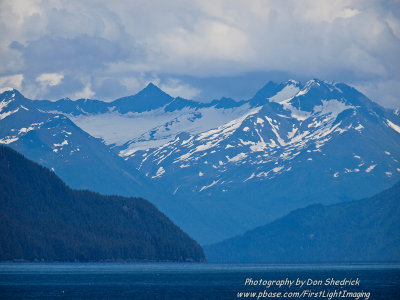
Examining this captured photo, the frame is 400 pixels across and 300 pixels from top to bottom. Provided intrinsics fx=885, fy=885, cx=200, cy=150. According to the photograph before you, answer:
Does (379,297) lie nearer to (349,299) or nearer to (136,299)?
(349,299)

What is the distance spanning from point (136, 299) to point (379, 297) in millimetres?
52826

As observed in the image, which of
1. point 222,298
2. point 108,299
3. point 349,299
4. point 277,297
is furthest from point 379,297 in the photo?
point 108,299

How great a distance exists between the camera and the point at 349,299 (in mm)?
189500

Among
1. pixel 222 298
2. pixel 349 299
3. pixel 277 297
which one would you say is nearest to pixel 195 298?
pixel 222 298

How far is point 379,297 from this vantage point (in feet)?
632

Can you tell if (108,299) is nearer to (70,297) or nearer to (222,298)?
(70,297)

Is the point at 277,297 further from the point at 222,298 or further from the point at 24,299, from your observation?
the point at 24,299

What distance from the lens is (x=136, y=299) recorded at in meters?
190

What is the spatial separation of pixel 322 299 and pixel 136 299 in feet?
131

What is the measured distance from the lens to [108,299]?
190875 millimetres

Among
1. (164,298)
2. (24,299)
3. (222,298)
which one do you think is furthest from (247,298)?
(24,299)

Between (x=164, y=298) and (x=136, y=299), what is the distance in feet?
24.0

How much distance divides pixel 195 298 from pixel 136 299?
43.2 feet

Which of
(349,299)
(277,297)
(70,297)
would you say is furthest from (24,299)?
(349,299)
